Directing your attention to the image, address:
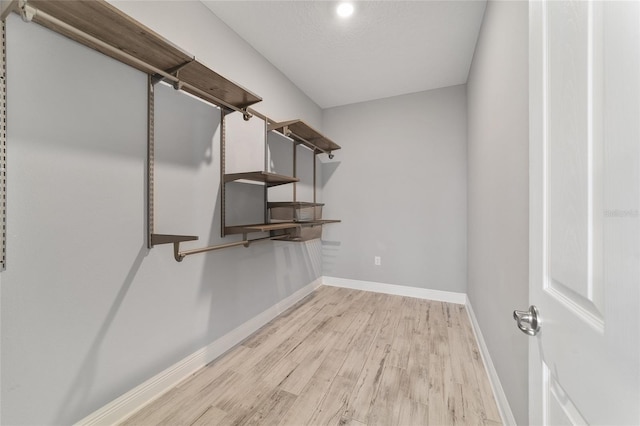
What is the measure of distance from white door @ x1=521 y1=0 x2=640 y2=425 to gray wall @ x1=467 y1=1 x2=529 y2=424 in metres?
0.51

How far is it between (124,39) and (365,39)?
1765mm

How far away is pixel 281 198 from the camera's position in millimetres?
2721

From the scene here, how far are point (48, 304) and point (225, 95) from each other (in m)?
1.49

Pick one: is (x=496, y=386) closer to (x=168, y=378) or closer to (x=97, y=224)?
(x=168, y=378)

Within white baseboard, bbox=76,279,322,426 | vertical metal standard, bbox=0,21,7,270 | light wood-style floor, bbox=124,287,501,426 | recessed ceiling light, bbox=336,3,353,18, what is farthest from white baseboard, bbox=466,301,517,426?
recessed ceiling light, bbox=336,3,353,18

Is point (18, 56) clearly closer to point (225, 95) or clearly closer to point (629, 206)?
point (225, 95)

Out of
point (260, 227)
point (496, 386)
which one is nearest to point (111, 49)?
point (260, 227)

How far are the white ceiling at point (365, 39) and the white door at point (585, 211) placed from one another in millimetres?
1551

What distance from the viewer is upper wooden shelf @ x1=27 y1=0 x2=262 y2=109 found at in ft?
3.29

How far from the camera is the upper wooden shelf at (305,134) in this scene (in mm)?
2369

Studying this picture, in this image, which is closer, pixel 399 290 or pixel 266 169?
pixel 266 169

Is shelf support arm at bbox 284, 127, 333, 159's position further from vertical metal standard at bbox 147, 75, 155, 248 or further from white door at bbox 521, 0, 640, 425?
white door at bbox 521, 0, 640, 425

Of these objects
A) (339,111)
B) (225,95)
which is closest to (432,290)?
(339,111)

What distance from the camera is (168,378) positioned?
1.54 metres
